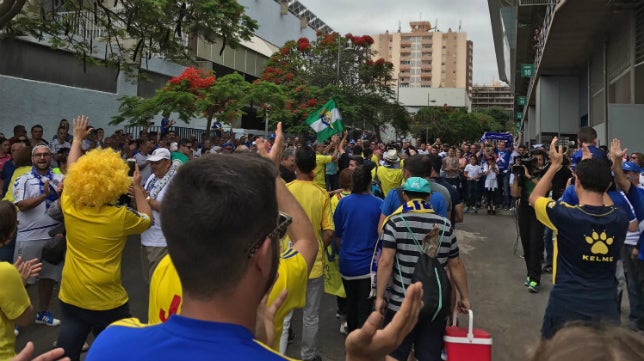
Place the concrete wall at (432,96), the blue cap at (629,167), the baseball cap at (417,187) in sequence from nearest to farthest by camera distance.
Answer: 1. the baseball cap at (417,187)
2. the blue cap at (629,167)
3. the concrete wall at (432,96)

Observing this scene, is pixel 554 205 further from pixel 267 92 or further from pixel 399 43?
pixel 399 43

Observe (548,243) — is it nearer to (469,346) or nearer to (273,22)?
(469,346)

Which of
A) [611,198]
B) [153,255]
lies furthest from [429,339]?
[153,255]

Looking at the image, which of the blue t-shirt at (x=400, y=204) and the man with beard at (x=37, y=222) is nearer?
the blue t-shirt at (x=400, y=204)

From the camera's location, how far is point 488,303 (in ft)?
20.3

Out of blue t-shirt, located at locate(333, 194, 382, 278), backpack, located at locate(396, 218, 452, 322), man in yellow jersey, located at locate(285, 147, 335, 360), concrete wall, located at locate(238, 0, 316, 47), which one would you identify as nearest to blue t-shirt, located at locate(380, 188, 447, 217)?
blue t-shirt, located at locate(333, 194, 382, 278)

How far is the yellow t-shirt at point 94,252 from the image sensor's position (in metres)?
3.30

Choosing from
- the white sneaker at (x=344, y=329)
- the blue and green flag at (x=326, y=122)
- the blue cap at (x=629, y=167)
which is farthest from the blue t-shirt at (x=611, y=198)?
the blue and green flag at (x=326, y=122)

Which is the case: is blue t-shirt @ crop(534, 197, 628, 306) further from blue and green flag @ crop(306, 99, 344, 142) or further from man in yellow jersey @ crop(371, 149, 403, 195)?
blue and green flag @ crop(306, 99, 344, 142)

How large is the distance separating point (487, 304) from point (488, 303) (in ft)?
0.16

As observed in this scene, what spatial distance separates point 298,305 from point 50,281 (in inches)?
159

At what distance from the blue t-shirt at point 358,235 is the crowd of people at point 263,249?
14 mm

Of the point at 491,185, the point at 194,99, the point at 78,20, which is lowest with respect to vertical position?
the point at 491,185

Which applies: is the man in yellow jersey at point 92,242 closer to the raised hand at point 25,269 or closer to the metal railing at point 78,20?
the raised hand at point 25,269
